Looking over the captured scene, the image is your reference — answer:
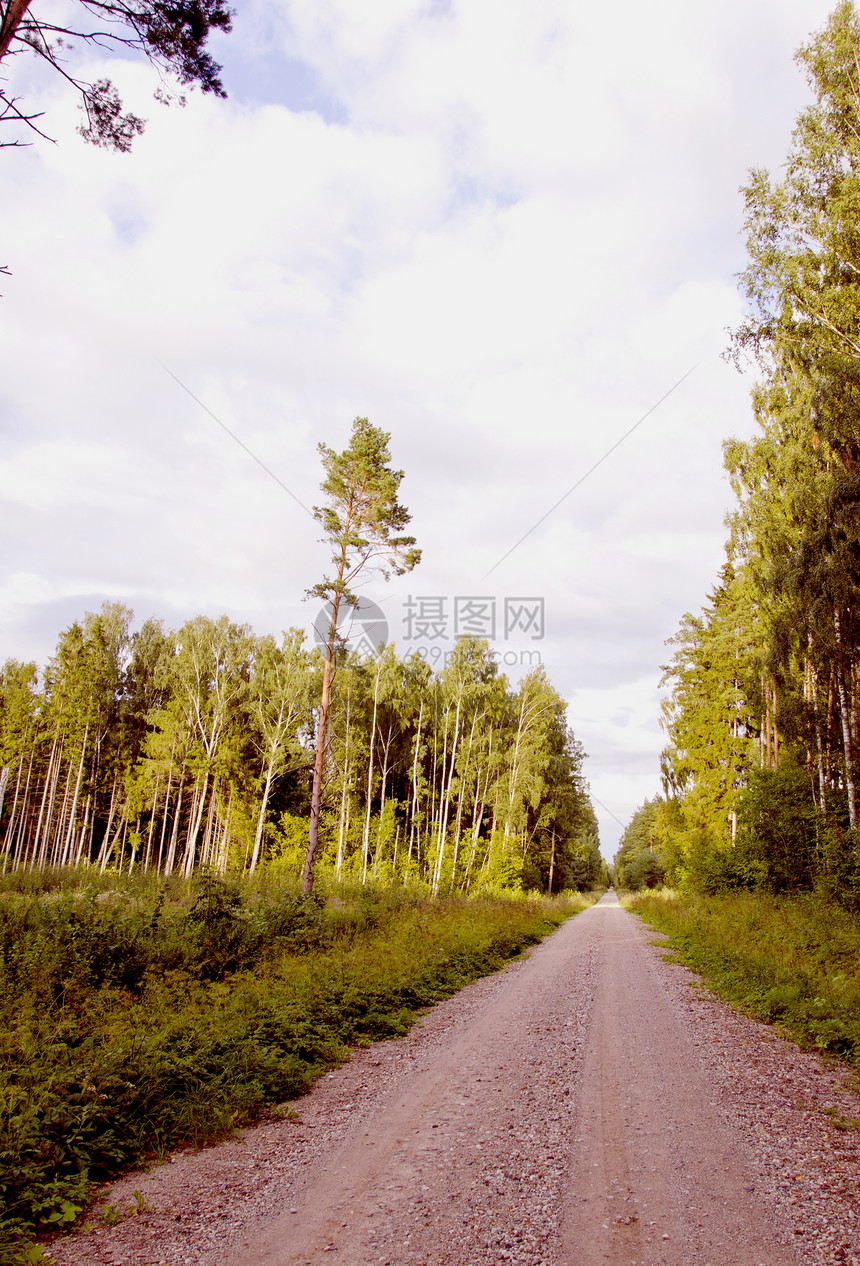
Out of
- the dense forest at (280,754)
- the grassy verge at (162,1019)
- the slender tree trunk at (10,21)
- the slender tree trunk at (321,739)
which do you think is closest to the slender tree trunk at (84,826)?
the dense forest at (280,754)

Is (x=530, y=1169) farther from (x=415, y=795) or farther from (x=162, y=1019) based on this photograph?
(x=415, y=795)

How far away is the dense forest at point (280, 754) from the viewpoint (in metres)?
33.3

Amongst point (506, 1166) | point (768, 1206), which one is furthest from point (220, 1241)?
point (768, 1206)

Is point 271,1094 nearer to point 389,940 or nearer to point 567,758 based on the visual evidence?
point 389,940

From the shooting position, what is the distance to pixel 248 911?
11477mm

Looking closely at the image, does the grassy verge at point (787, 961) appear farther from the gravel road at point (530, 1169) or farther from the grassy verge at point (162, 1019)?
the grassy verge at point (162, 1019)

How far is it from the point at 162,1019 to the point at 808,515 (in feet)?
61.2

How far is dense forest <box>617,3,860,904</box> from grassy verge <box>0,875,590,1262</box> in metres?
11.2

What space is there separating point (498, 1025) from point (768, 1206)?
5.16 metres

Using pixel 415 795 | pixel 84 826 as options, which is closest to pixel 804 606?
pixel 415 795

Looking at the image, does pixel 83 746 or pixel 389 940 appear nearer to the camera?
pixel 389 940

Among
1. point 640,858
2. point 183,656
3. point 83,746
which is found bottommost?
point 640,858

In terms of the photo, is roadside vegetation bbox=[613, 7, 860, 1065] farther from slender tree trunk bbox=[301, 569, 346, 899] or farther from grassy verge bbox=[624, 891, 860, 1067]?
slender tree trunk bbox=[301, 569, 346, 899]

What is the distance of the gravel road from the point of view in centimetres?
336
